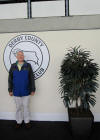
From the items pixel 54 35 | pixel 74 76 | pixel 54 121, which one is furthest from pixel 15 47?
pixel 54 121

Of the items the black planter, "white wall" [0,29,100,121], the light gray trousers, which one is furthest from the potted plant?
the light gray trousers

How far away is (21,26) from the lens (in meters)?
3.81

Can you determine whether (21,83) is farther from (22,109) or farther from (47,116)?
(47,116)

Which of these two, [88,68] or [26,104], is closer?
[88,68]

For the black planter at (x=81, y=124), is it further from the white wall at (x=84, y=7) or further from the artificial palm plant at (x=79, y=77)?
the white wall at (x=84, y=7)

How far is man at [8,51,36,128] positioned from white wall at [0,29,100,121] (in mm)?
379

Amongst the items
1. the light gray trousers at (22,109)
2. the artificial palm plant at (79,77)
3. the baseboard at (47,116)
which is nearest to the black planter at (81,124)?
the artificial palm plant at (79,77)

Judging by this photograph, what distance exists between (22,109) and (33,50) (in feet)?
4.33

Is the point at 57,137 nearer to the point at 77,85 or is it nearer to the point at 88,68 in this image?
the point at 77,85

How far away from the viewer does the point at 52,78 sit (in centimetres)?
388

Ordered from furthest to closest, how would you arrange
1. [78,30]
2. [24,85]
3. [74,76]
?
1. [78,30]
2. [24,85]
3. [74,76]

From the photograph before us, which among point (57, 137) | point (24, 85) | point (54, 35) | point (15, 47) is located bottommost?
point (57, 137)

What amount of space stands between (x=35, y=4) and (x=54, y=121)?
2.64 metres

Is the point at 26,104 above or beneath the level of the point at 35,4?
beneath
